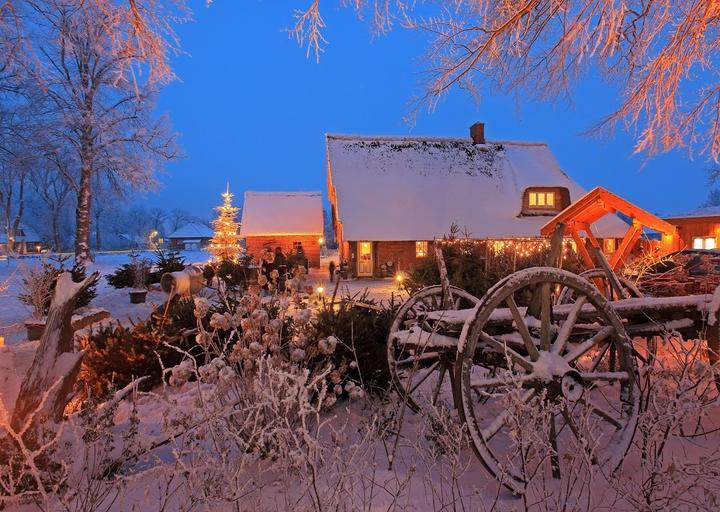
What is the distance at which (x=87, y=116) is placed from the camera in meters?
18.7

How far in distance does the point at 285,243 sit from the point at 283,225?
106 centimetres

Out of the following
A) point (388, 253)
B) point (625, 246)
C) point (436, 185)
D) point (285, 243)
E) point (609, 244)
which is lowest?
point (625, 246)

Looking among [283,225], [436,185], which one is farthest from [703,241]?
[283,225]

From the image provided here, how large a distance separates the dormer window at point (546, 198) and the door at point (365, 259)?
806cm

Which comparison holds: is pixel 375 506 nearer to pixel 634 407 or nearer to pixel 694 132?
pixel 634 407

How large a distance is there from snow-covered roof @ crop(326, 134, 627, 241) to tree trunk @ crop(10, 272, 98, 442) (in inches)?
679

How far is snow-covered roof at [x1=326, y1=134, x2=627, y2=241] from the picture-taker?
20.9 meters

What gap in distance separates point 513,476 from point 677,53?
509 cm

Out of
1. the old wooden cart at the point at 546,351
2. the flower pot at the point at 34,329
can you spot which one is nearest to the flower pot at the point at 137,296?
the flower pot at the point at 34,329

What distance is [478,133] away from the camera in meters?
26.0

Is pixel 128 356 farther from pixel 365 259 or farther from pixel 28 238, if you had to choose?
pixel 28 238

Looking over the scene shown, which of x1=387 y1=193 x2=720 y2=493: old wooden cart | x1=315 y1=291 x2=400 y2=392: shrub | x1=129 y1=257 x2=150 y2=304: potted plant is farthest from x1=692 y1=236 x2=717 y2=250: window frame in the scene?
x1=129 y1=257 x2=150 y2=304: potted plant

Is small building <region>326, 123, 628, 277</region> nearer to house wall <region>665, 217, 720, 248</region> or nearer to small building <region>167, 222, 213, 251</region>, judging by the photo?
house wall <region>665, 217, 720, 248</region>

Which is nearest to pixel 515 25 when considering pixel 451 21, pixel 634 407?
pixel 451 21
